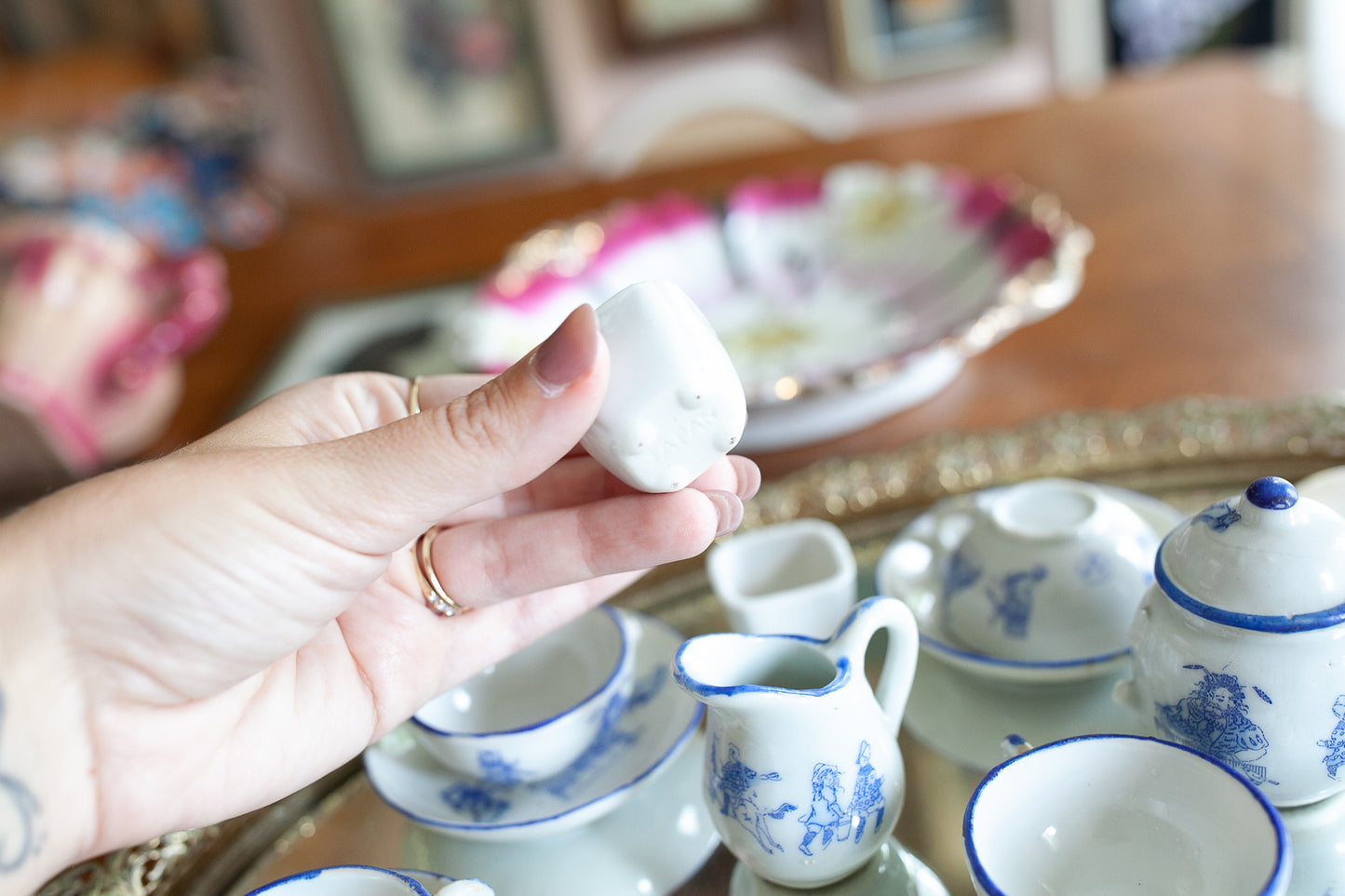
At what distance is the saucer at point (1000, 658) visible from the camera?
544 mm

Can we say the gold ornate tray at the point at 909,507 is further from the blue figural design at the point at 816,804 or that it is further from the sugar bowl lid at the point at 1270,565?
the sugar bowl lid at the point at 1270,565

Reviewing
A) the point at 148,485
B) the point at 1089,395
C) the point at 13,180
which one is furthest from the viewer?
the point at 13,180

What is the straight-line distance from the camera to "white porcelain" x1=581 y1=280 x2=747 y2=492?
0.47 meters

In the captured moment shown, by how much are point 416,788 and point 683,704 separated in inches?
5.8

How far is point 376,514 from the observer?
18.3 inches

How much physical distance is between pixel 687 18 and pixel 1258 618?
7.91ft

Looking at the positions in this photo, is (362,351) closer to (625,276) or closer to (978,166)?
(625,276)

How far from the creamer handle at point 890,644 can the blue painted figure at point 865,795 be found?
0.09ft

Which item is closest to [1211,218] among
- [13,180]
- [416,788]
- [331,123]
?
[416,788]

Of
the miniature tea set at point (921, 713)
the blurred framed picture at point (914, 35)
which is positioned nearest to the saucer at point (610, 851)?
the miniature tea set at point (921, 713)

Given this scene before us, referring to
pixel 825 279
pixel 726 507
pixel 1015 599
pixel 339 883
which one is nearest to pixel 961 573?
pixel 1015 599

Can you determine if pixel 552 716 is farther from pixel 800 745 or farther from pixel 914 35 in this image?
Result: pixel 914 35

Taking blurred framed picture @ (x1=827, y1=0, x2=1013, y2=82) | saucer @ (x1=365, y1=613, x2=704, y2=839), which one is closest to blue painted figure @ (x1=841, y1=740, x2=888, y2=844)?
saucer @ (x1=365, y1=613, x2=704, y2=839)

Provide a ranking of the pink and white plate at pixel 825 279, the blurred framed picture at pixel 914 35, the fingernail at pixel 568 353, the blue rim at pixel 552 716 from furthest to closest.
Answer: the blurred framed picture at pixel 914 35
the pink and white plate at pixel 825 279
the blue rim at pixel 552 716
the fingernail at pixel 568 353
